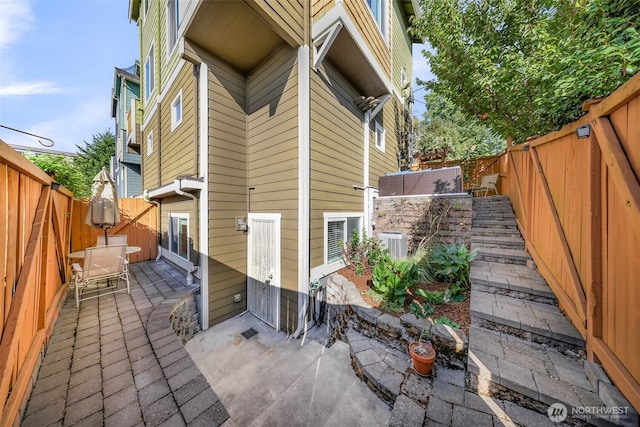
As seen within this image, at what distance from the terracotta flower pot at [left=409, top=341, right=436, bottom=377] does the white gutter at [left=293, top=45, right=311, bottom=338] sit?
2015mm

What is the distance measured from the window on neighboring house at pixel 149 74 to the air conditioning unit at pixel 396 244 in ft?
28.7

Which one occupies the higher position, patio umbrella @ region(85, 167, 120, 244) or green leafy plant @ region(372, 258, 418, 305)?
patio umbrella @ region(85, 167, 120, 244)

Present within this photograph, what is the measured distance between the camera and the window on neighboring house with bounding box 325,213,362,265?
4559 mm

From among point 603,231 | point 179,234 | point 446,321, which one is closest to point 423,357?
point 446,321

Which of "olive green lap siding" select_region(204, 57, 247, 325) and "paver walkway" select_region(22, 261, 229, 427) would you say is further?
"olive green lap siding" select_region(204, 57, 247, 325)

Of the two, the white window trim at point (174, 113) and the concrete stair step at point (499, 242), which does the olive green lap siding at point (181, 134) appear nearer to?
the white window trim at point (174, 113)

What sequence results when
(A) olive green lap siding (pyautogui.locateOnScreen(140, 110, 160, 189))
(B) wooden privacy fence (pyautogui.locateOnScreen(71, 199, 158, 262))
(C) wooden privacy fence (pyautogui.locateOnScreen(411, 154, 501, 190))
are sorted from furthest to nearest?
(C) wooden privacy fence (pyautogui.locateOnScreen(411, 154, 501, 190))
(A) olive green lap siding (pyautogui.locateOnScreen(140, 110, 160, 189))
(B) wooden privacy fence (pyautogui.locateOnScreen(71, 199, 158, 262))

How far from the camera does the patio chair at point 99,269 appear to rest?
12.3 feet

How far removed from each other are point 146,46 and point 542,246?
1247 centimetres

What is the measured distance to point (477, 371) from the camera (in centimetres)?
200

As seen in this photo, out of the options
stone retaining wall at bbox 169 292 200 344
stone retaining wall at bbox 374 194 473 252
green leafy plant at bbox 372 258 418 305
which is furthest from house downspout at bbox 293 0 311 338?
stone retaining wall at bbox 374 194 473 252

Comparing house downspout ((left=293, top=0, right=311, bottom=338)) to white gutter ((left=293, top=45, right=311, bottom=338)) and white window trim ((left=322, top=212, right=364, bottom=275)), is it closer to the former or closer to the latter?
white gutter ((left=293, top=45, right=311, bottom=338))

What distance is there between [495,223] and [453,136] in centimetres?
1076

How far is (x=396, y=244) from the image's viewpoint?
474cm
